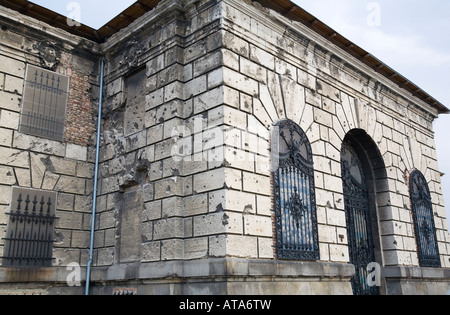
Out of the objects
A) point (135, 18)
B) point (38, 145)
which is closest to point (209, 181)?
point (38, 145)

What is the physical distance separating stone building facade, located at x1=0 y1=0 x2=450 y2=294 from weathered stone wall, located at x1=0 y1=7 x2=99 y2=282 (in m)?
0.02

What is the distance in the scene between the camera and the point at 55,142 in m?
9.15

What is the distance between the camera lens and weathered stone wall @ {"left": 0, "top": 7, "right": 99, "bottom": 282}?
8.48 metres

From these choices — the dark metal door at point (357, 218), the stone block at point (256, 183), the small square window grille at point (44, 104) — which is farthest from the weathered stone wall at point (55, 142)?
the dark metal door at point (357, 218)

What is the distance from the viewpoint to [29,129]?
8820 millimetres

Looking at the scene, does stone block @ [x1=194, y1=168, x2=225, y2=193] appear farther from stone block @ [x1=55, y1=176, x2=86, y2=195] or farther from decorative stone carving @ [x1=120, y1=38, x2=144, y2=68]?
decorative stone carving @ [x1=120, y1=38, x2=144, y2=68]

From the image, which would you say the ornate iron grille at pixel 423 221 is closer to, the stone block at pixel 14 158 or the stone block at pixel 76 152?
the stone block at pixel 76 152

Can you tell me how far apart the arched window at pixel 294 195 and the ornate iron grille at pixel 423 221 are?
188 inches

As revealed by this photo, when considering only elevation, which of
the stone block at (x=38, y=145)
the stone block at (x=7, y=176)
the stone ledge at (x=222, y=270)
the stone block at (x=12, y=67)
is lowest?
the stone ledge at (x=222, y=270)

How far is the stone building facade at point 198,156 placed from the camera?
7340mm

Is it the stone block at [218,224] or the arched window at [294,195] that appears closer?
the stone block at [218,224]

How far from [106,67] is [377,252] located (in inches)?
317

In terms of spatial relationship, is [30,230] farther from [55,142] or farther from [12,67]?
[12,67]

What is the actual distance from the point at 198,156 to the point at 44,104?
3.79m
